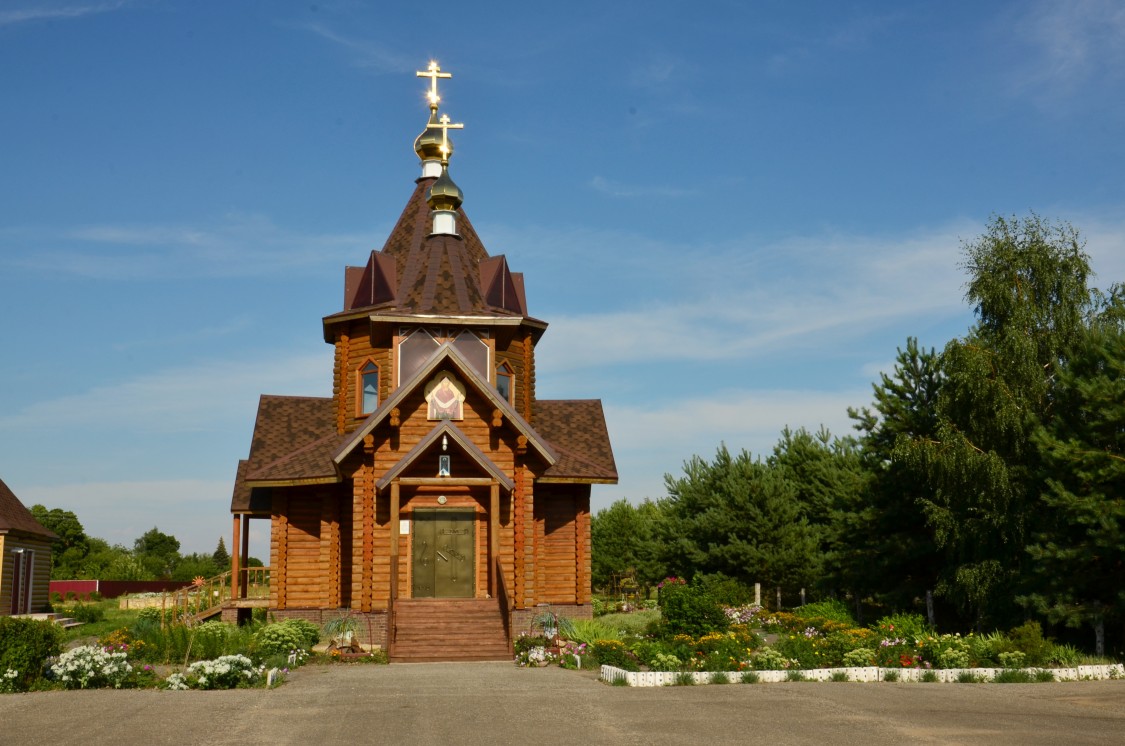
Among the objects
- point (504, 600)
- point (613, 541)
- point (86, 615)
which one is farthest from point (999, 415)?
point (613, 541)

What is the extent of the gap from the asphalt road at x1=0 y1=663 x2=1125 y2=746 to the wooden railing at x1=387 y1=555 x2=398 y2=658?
11.7ft

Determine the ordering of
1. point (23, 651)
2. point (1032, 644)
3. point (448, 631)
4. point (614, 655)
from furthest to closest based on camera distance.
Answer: point (448, 631), point (1032, 644), point (614, 655), point (23, 651)

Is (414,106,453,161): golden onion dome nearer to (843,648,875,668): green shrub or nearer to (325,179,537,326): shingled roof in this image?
(325,179,537,326): shingled roof

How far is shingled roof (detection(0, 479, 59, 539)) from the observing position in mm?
33625

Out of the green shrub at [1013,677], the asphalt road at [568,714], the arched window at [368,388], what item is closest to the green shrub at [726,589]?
the arched window at [368,388]

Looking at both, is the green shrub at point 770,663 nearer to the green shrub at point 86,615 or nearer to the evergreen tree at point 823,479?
the evergreen tree at point 823,479

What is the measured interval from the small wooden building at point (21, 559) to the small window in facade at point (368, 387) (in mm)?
14455

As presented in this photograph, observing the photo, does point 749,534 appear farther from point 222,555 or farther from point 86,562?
point 222,555

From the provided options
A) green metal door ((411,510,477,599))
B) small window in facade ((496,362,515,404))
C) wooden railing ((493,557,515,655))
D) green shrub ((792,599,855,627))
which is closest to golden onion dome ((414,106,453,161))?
small window in facade ((496,362,515,404))

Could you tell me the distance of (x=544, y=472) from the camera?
26.0 m

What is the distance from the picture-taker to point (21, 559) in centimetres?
3569

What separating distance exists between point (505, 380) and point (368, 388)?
3.61 meters

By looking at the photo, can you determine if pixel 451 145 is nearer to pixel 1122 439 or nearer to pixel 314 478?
pixel 314 478

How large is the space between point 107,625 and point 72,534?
4955 cm
